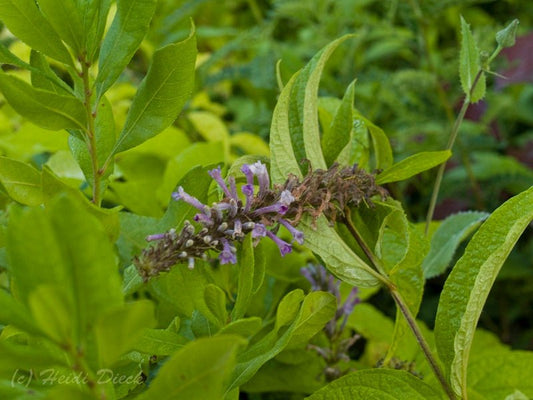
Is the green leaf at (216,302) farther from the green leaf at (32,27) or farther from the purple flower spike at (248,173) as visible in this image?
the green leaf at (32,27)

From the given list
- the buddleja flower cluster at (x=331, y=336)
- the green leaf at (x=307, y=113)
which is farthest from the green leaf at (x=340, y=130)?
the buddleja flower cluster at (x=331, y=336)

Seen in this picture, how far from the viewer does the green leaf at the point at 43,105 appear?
426 mm

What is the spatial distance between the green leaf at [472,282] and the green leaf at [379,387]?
0.02 metres

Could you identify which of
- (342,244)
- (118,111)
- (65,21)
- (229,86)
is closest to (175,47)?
(65,21)

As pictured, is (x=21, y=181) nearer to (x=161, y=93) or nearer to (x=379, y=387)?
(x=161, y=93)

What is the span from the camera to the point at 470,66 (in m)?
0.60

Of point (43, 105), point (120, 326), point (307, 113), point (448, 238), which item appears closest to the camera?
point (120, 326)

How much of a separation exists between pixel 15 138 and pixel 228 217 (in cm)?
53

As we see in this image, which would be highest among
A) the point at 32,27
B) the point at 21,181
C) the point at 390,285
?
the point at 32,27

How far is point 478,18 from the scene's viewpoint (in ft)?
5.36

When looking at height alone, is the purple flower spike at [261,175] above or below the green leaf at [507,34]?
below

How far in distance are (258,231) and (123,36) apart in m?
0.16

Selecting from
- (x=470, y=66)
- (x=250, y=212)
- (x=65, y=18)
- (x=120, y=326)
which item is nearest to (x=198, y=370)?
(x=120, y=326)

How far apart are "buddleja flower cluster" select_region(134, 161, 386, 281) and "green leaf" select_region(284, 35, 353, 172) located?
0.04 m
